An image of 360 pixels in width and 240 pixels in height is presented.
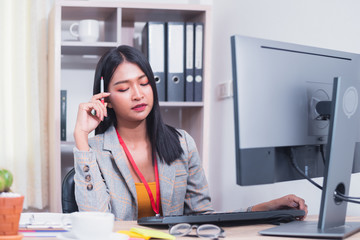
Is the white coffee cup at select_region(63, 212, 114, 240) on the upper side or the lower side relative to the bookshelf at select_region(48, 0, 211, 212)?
lower

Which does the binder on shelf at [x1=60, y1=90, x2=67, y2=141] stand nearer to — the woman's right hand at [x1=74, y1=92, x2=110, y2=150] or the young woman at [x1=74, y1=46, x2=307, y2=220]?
the young woman at [x1=74, y1=46, x2=307, y2=220]

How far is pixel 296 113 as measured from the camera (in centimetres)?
101

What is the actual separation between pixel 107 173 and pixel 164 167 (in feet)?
0.69

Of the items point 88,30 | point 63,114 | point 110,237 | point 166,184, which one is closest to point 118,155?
point 166,184

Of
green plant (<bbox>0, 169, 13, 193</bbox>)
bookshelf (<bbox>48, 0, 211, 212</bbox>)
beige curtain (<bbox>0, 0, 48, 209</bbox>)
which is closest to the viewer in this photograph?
green plant (<bbox>0, 169, 13, 193</bbox>)

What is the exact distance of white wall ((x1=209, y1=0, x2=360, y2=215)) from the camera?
1.57 m

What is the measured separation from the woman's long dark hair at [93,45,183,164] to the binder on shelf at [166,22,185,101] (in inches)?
24.2

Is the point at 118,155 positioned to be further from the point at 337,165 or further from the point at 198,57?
the point at 198,57

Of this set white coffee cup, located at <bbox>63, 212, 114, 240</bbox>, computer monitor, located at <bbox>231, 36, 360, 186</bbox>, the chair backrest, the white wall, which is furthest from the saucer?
the white wall

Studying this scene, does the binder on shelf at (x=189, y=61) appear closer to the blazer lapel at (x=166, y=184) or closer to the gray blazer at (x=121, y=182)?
the gray blazer at (x=121, y=182)

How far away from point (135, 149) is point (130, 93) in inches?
8.6

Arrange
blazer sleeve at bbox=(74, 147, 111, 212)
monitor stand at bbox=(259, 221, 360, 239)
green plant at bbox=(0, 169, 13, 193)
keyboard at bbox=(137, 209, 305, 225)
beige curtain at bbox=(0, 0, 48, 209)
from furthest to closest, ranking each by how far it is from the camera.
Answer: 1. beige curtain at bbox=(0, 0, 48, 209)
2. blazer sleeve at bbox=(74, 147, 111, 212)
3. keyboard at bbox=(137, 209, 305, 225)
4. monitor stand at bbox=(259, 221, 360, 239)
5. green plant at bbox=(0, 169, 13, 193)

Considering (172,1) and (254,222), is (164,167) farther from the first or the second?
(172,1)

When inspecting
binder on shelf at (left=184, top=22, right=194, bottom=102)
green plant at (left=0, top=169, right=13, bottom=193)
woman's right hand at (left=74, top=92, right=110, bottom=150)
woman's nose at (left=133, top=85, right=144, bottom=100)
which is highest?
binder on shelf at (left=184, top=22, right=194, bottom=102)
